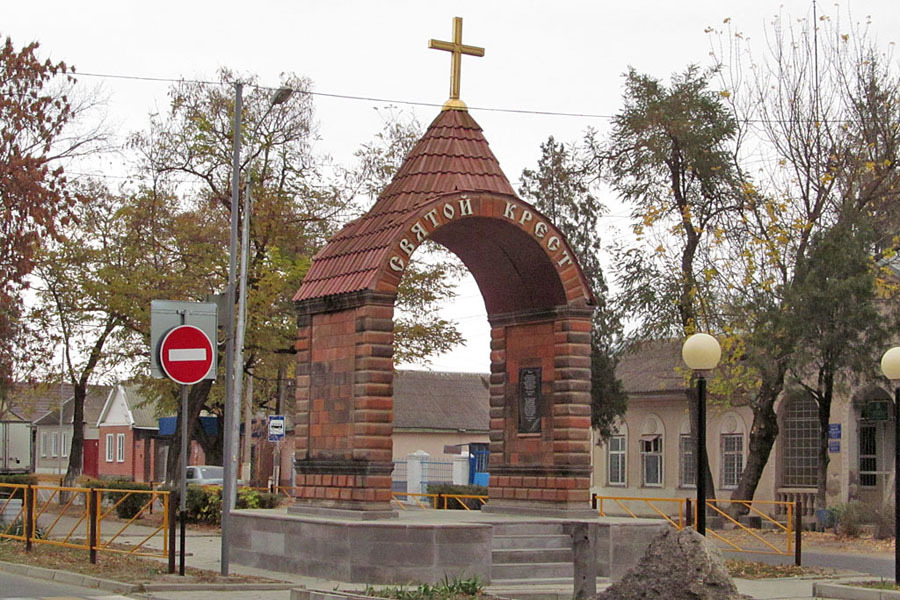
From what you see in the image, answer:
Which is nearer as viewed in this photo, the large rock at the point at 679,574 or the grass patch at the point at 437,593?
the large rock at the point at 679,574

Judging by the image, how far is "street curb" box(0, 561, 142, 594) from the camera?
613 inches

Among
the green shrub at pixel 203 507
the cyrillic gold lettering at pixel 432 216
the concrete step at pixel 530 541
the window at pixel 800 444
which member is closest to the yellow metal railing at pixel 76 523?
the concrete step at pixel 530 541

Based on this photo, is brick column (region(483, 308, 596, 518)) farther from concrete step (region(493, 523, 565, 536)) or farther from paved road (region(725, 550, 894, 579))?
paved road (region(725, 550, 894, 579))

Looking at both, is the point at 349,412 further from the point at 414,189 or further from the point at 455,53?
the point at 455,53

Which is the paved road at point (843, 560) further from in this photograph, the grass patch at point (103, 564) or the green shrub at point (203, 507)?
the green shrub at point (203, 507)

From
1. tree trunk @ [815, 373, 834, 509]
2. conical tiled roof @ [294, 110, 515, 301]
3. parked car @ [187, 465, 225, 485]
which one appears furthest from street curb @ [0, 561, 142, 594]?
parked car @ [187, 465, 225, 485]

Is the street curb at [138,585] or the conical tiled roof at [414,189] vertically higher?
the conical tiled roof at [414,189]

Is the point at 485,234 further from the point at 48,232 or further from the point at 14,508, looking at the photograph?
the point at 48,232

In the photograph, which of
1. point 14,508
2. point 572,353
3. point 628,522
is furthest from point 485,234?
point 14,508

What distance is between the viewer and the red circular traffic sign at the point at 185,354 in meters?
15.9

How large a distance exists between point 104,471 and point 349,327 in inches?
Answer: 2522

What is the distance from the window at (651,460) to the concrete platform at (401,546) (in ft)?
86.4

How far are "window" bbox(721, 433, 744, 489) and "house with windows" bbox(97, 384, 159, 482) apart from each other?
124 ft

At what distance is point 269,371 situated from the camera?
39.8m
